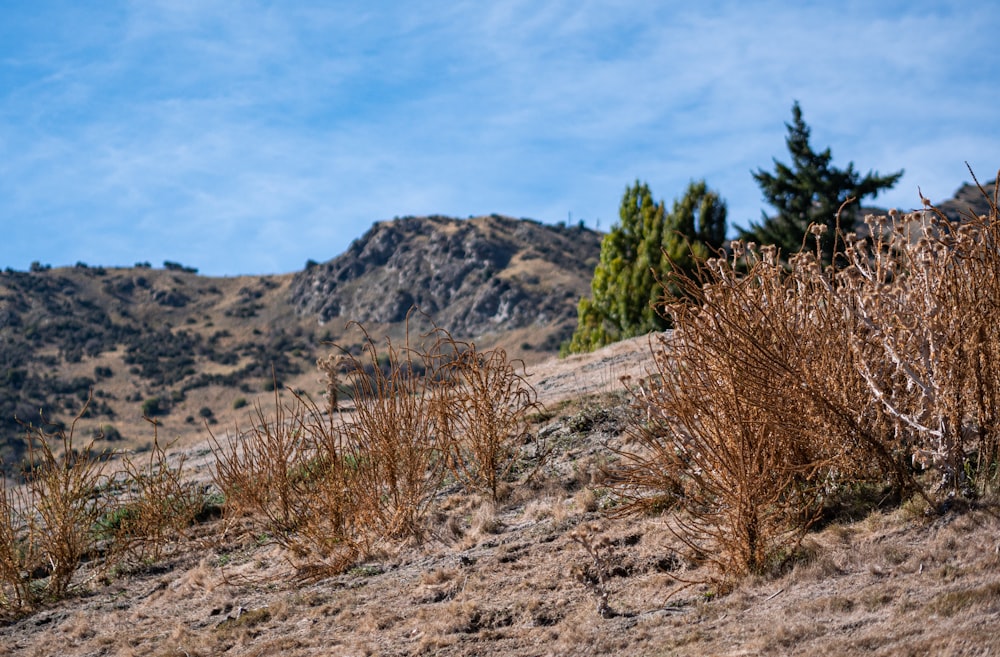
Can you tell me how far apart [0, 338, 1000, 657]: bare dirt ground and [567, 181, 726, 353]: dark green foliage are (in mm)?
17880

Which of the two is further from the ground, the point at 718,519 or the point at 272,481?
the point at 272,481

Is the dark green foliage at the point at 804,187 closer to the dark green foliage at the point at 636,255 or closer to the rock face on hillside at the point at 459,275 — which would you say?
the dark green foliage at the point at 636,255

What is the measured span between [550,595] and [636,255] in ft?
80.4

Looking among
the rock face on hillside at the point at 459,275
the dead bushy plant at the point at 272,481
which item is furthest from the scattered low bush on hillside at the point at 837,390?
the rock face on hillside at the point at 459,275

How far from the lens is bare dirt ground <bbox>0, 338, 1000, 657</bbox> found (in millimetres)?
4258

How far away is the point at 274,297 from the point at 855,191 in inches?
2583

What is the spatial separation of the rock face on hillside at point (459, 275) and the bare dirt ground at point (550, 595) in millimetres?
57029

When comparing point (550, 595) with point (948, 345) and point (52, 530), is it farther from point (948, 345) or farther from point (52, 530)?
point (52, 530)

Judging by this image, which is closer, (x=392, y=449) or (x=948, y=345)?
(x=948, y=345)

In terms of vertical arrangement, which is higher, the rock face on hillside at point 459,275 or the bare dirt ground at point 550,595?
the rock face on hillside at point 459,275

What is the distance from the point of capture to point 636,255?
1161 inches

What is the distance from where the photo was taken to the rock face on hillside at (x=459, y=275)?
236ft

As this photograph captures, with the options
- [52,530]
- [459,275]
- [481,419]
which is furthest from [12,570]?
[459,275]

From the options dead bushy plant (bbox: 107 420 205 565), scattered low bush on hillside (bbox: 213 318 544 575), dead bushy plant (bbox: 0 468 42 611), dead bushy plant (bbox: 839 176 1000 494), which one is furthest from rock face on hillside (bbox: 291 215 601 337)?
dead bushy plant (bbox: 839 176 1000 494)
